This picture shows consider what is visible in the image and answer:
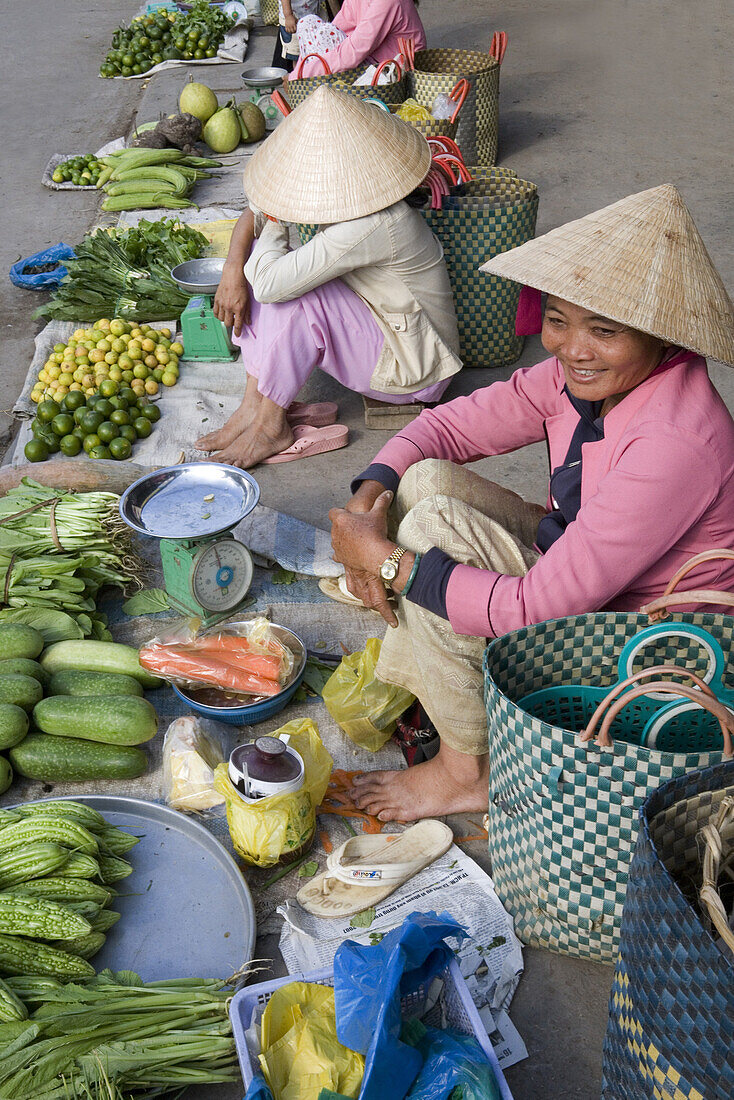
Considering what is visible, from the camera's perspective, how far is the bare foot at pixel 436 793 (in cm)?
233

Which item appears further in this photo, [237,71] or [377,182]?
[237,71]

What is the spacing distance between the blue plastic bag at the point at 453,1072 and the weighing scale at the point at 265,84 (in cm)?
688

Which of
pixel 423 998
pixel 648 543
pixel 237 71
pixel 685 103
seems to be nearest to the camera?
pixel 423 998

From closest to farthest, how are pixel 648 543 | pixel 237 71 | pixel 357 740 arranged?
pixel 648 543 → pixel 357 740 → pixel 237 71

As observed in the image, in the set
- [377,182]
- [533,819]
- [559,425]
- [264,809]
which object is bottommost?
[264,809]

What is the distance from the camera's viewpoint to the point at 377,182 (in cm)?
324

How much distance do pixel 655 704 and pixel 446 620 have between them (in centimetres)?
50

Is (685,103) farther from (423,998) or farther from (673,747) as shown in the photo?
(423,998)

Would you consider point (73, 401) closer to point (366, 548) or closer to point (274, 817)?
point (366, 548)

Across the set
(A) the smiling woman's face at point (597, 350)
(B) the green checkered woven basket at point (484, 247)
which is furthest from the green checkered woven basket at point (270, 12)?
(A) the smiling woman's face at point (597, 350)

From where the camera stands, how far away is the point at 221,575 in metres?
2.77

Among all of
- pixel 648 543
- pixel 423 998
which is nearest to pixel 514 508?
pixel 648 543

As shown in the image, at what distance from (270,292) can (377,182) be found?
545 millimetres

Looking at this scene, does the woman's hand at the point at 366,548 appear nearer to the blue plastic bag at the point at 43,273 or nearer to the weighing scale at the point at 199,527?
the weighing scale at the point at 199,527
